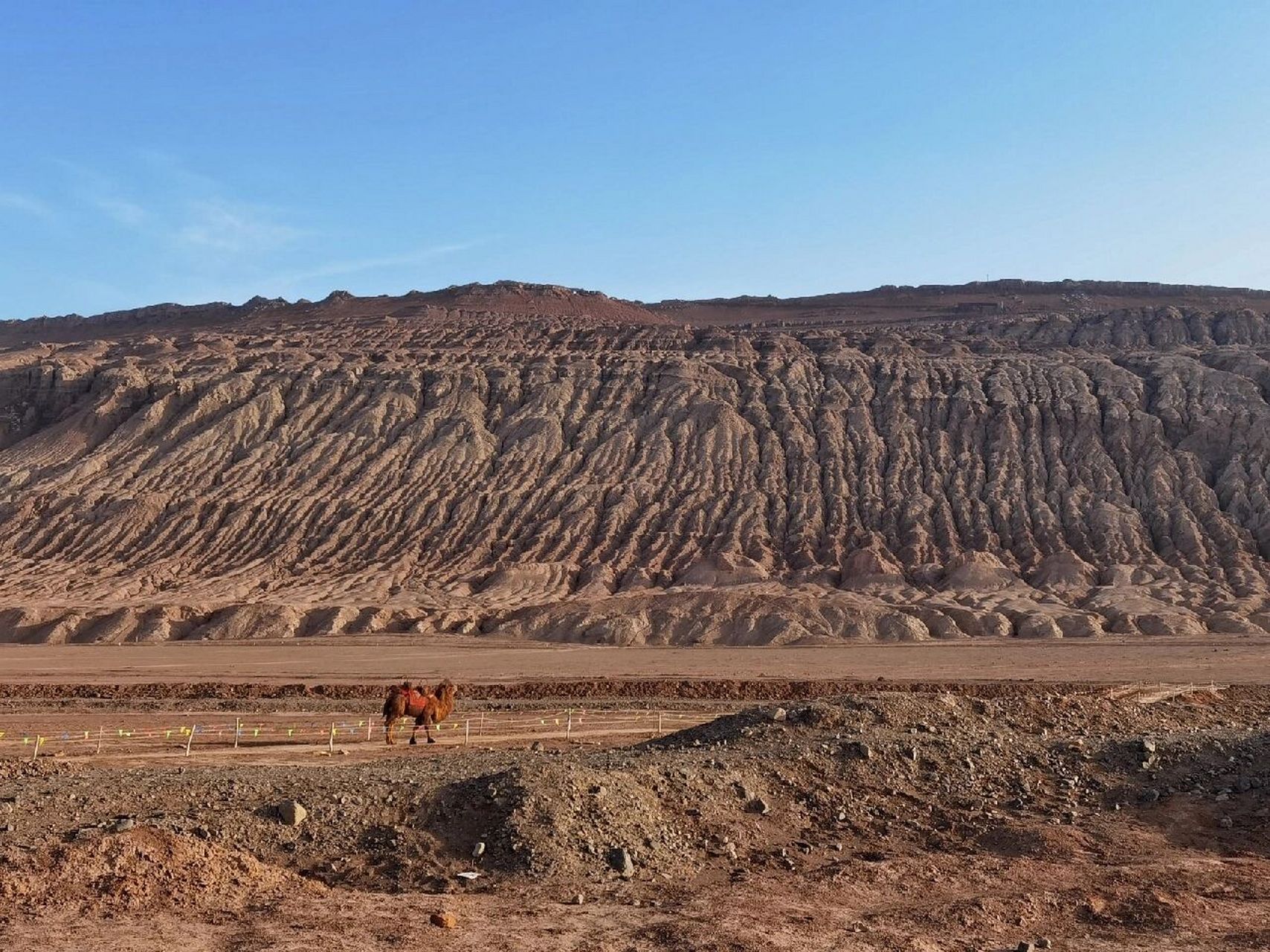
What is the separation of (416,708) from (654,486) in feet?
153

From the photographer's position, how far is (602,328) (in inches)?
3841

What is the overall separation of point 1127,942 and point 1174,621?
4444 cm

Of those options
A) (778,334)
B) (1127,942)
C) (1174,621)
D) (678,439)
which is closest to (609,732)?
(1127,942)

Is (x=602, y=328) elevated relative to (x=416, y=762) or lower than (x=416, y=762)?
elevated

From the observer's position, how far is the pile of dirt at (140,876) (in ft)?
31.9

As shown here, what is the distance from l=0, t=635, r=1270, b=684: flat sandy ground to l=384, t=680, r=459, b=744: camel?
14.4 m

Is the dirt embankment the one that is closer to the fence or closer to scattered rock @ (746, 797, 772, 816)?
scattered rock @ (746, 797, 772, 816)

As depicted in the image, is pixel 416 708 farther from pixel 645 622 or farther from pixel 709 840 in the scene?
pixel 645 622

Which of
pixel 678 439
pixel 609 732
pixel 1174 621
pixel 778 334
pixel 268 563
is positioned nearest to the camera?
pixel 609 732

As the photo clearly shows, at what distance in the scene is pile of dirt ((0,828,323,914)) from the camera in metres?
9.73

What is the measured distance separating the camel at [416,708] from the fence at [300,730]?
1.64 ft

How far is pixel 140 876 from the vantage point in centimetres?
1012

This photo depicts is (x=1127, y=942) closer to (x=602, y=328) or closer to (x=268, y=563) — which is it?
(x=268, y=563)

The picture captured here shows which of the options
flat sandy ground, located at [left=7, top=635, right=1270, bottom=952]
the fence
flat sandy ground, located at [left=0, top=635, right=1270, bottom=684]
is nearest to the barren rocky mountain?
flat sandy ground, located at [left=0, top=635, right=1270, bottom=684]
